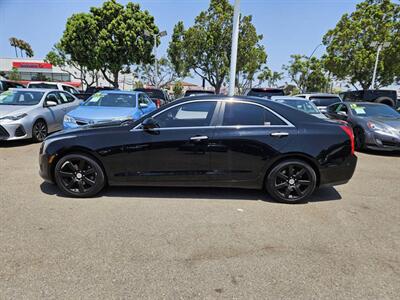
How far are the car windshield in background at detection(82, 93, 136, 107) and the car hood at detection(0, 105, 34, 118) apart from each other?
1.50 m

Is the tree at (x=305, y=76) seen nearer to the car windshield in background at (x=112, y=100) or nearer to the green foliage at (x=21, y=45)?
the car windshield in background at (x=112, y=100)

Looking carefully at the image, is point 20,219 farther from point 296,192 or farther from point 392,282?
point 392,282

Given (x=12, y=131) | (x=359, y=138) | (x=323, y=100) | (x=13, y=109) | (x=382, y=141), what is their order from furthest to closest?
(x=323, y=100), (x=359, y=138), (x=13, y=109), (x=382, y=141), (x=12, y=131)

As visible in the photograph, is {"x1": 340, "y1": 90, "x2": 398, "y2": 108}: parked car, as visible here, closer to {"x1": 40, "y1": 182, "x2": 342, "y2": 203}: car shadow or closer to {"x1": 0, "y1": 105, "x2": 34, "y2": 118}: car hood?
{"x1": 40, "y1": 182, "x2": 342, "y2": 203}: car shadow

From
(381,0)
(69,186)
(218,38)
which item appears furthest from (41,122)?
(381,0)

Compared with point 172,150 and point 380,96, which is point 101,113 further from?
point 380,96

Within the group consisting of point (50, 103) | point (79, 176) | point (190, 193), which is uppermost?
point (50, 103)

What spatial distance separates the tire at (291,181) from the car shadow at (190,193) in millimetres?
207

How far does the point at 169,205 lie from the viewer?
12.5 feet

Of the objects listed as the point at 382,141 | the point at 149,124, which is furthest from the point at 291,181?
the point at 382,141

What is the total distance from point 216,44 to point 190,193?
2298 centimetres

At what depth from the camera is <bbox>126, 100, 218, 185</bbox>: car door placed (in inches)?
152

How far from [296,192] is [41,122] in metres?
7.22

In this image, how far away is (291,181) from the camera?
3971 millimetres
